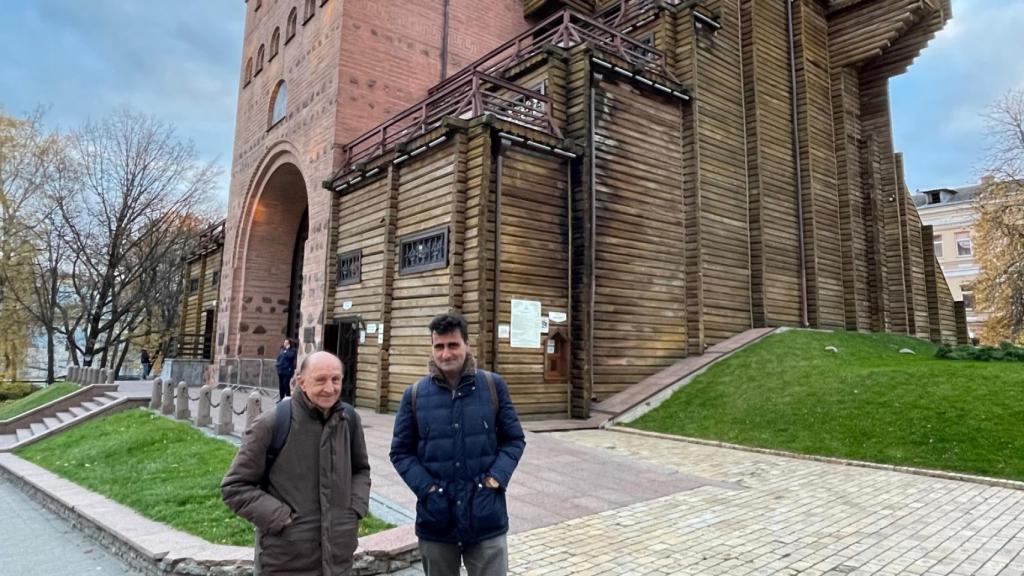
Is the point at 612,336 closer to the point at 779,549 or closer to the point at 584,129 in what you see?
the point at 584,129

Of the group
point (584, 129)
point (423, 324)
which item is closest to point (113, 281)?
point (423, 324)

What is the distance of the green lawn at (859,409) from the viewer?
8078 mm

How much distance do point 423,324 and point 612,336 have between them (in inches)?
158

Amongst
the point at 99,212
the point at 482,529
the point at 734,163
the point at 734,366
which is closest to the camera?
the point at 482,529

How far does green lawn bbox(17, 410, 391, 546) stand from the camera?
17.8ft

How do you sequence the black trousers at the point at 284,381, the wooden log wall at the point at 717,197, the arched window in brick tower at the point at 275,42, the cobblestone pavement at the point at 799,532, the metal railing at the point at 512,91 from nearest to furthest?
the cobblestone pavement at the point at 799,532 → the metal railing at the point at 512,91 → the black trousers at the point at 284,381 → the wooden log wall at the point at 717,197 → the arched window in brick tower at the point at 275,42

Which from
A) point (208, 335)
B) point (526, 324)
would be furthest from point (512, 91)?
point (208, 335)

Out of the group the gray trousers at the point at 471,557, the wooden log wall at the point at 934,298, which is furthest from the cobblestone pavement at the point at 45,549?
the wooden log wall at the point at 934,298

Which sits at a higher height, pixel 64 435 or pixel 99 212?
pixel 99 212

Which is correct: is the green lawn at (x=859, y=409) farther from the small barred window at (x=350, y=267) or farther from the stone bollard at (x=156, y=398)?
the stone bollard at (x=156, y=398)

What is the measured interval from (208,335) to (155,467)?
18296 mm

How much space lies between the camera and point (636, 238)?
12.8 metres

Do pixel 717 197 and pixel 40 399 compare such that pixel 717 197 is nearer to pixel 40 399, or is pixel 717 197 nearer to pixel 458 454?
pixel 458 454

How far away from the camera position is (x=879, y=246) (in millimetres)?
18344
